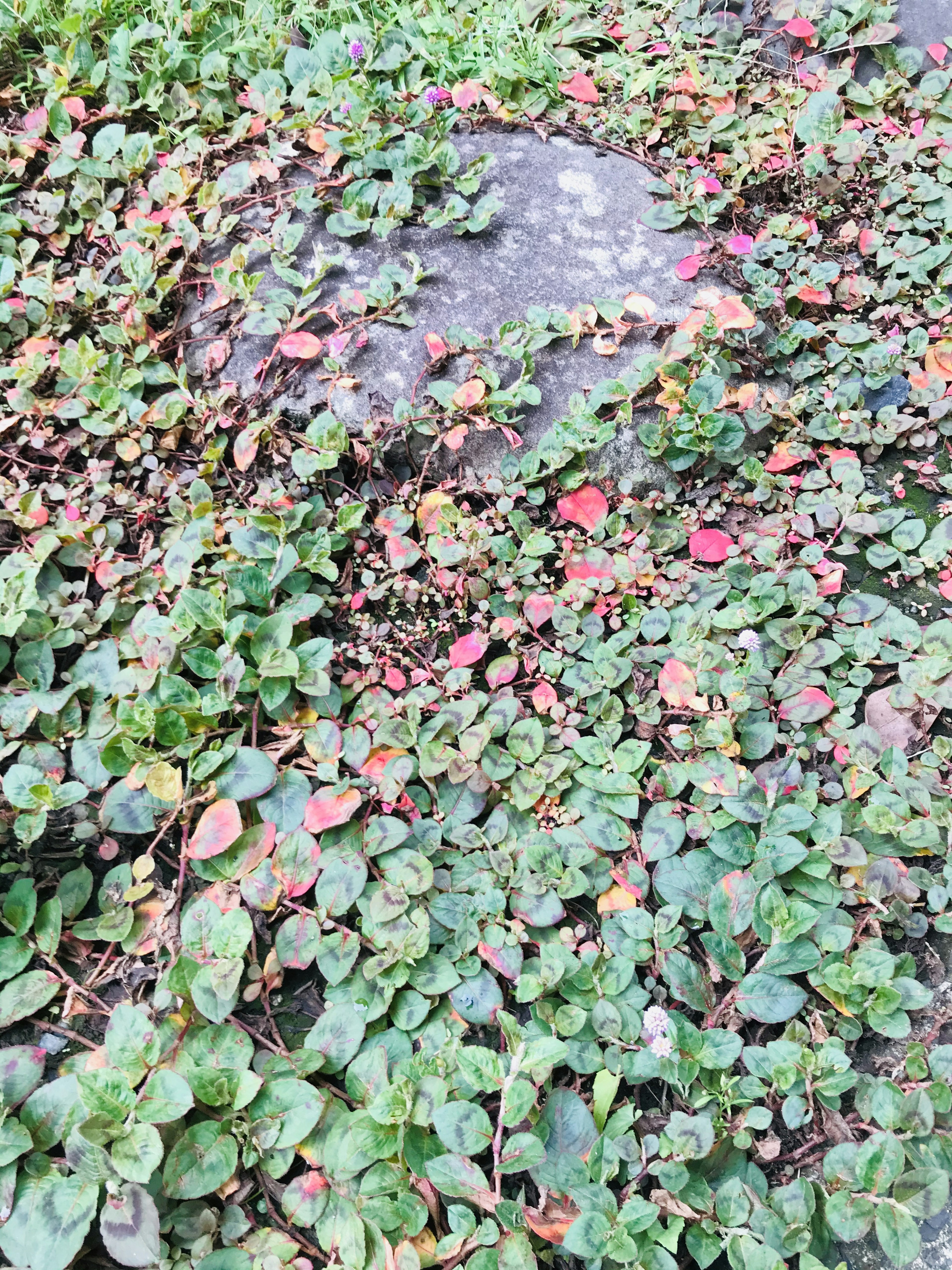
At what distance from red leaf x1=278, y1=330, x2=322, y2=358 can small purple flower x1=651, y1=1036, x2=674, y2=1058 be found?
2.02 m

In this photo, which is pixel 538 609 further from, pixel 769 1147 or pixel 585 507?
pixel 769 1147

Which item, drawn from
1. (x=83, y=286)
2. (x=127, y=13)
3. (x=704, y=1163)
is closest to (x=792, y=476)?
(x=704, y=1163)

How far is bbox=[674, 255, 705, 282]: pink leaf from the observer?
9.29ft

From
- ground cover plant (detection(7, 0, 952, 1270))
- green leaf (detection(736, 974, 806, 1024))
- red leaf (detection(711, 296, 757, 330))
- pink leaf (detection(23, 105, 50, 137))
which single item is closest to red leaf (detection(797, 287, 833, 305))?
ground cover plant (detection(7, 0, 952, 1270))

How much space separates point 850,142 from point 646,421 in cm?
143

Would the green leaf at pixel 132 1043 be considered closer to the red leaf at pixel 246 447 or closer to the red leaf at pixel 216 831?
the red leaf at pixel 216 831

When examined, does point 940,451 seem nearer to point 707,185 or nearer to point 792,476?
point 792,476

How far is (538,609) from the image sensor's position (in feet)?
7.63

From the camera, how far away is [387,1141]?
1.55 m

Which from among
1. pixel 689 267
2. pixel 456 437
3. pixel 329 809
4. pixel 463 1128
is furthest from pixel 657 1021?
pixel 689 267

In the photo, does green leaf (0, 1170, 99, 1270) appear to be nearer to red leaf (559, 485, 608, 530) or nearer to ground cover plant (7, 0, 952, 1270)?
ground cover plant (7, 0, 952, 1270)

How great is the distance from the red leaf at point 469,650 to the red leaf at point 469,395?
576 mm

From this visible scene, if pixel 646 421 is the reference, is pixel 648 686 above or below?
below

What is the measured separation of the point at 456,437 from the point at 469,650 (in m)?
0.64
